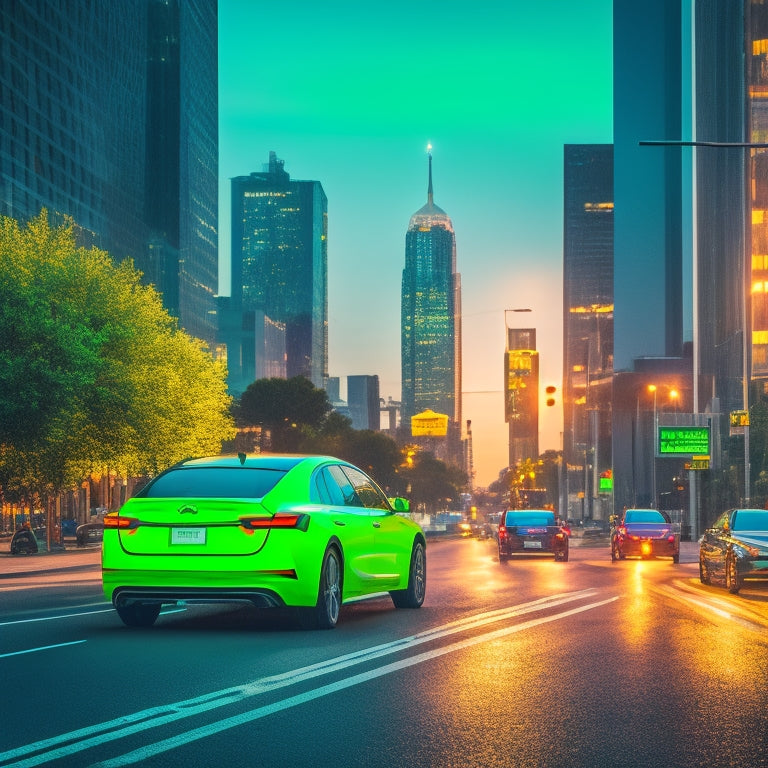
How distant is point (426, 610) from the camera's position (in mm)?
15258

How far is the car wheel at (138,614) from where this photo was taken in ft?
41.8

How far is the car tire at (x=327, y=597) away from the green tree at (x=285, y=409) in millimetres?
85256

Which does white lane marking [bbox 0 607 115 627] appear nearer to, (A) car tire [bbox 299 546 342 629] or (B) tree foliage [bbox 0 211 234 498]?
(A) car tire [bbox 299 546 342 629]

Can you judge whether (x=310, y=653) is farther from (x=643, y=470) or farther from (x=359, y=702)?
(x=643, y=470)

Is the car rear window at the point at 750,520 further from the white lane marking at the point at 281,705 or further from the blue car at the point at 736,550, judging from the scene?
the white lane marking at the point at 281,705

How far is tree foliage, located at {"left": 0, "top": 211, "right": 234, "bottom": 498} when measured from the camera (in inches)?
1444

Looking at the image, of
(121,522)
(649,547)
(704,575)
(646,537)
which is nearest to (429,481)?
(646,537)

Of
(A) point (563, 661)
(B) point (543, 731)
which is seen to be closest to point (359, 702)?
(B) point (543, 731)

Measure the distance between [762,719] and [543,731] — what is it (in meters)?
1.41

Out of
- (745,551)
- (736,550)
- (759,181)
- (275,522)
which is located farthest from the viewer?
(759,181)

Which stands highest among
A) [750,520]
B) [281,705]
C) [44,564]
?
[750,520]

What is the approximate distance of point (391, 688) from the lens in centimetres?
881

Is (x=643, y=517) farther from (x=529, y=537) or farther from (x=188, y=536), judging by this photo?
(x=188, y=536)

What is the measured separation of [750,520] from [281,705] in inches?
589
